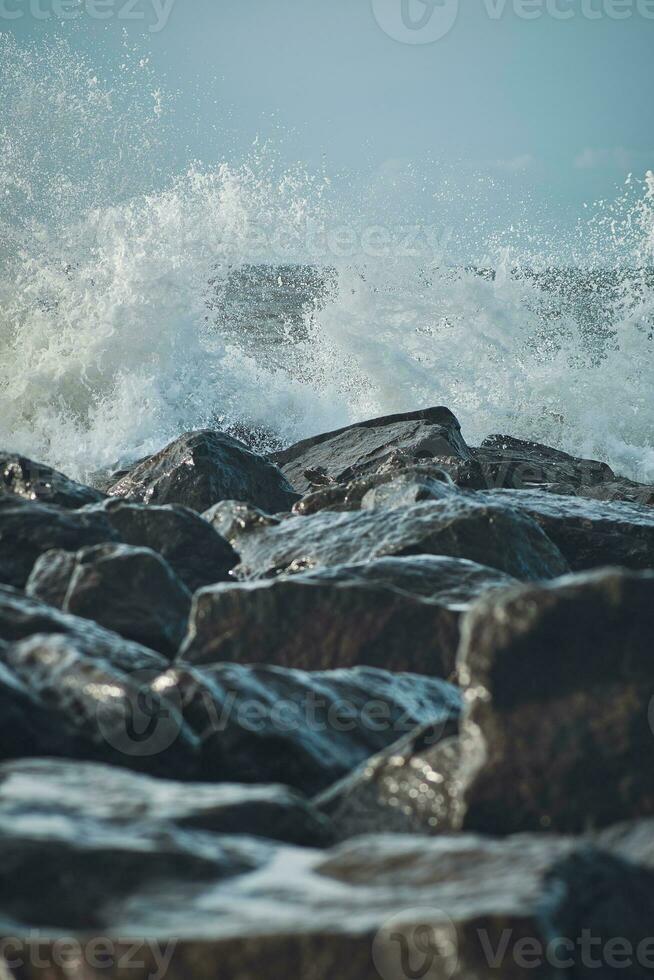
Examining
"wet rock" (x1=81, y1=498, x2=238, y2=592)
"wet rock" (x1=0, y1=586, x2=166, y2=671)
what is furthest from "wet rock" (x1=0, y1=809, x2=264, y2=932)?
"wet rock" (x1=81, y1=498, x2=238, y2=592)

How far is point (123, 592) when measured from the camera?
326cm

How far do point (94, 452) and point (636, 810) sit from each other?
8658 mm

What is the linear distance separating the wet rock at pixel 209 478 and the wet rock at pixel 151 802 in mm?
3919

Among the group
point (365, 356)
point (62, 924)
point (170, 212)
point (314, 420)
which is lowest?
point (62, 924)

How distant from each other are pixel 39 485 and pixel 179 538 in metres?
1.19

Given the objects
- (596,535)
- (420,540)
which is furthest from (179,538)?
(596,535)

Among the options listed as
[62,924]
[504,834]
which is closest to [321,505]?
[504,834]

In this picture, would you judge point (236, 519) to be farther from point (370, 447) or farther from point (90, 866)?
point (90, 866)

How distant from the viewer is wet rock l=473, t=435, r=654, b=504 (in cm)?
677

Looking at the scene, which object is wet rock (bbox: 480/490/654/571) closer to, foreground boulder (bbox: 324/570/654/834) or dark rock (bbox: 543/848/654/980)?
foreground boulder (bbox: 324/570/654/834)

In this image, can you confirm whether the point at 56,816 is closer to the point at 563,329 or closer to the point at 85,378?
the point at 85,378

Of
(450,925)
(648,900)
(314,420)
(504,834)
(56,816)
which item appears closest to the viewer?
(450,925)

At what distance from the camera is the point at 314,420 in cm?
1090

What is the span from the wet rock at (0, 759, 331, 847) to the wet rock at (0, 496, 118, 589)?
190 cm
